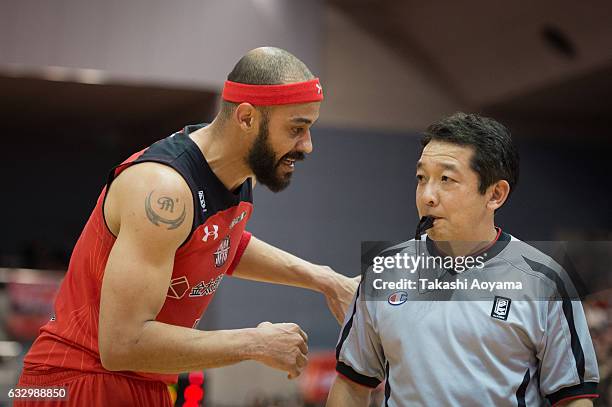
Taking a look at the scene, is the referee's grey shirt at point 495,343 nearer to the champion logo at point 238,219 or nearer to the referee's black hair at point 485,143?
the referee's black hair at point 485,143

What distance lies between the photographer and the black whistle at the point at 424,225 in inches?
95.9

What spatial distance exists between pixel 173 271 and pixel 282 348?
48 centimetres

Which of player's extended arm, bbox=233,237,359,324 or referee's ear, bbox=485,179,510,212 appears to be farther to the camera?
player's extended arm, bbox=233,237,359,324

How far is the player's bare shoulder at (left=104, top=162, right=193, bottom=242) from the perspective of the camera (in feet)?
8.26

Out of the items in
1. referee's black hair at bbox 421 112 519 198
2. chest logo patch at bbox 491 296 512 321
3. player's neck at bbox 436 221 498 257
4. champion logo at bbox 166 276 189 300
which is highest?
referee's black hair at bbox 421 112 519 198

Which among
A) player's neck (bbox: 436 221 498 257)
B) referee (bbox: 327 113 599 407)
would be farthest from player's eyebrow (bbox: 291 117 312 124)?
player's neck (bbox: 436 221 498 257)

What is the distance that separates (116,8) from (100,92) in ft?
3.40

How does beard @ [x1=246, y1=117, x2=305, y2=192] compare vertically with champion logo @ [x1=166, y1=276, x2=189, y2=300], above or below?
above

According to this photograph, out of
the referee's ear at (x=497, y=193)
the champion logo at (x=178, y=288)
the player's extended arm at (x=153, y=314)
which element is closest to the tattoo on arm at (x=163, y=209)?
the player's extended arm at (x=153, y=314)

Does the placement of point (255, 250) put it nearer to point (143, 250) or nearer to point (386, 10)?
point (143, 250)

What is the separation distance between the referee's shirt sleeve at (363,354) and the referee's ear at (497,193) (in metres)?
0.46

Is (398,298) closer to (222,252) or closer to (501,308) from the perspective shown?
(501,308)

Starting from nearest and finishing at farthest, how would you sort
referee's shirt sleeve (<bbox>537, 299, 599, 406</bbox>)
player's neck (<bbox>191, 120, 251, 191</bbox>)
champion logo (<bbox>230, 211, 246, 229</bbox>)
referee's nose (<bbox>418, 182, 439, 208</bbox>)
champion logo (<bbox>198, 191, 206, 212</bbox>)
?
referee's shirt sleeve (<bbox>537, 299, 599, 406</bbox>) → referee's nose (<bbox>418, 182, 439, 208</bbox>) → champion logo (<bbox>198, 191, 206, 212</bbox>) → player's neck (<bbox>191, 120, 251, 191</bbox>) → champion logo (<bbox>230, 211, 246, 229</bbox>)

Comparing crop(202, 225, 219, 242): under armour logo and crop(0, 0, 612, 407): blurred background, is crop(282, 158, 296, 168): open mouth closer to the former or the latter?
crop(202, 225, 219, 242): under armour logo
